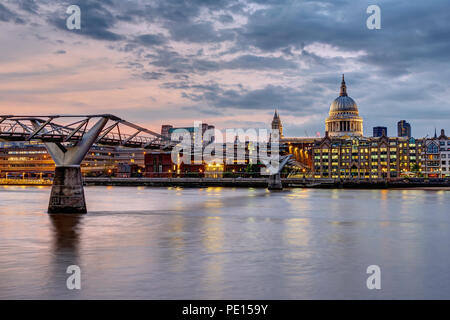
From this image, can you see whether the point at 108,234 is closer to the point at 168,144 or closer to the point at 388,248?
Answer: the point at 388,248

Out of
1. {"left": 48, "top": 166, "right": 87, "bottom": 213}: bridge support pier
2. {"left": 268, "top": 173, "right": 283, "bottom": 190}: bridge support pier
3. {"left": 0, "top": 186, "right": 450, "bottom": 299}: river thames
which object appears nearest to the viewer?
{"left": 0, "top": 186, "right": 450, "bottom": 299}: river thames

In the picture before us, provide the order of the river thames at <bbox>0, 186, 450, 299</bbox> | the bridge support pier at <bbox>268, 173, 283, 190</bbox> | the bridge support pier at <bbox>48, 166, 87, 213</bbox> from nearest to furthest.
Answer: the river thames at <bbox>0, 186, 450, 299</bbox> → the bridge support pier at <bbox>48, 166, 87, 213</bbox> → the bridge support pier at <bbox>268, 173, 283, 190</bbox>

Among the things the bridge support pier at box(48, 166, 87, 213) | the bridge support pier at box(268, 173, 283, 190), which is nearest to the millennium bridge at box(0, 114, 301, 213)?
the bridge support pier at box(48, 166, 87, 213)

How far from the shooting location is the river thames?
64.4 feet

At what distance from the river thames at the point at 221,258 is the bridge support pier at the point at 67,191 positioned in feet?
5.37

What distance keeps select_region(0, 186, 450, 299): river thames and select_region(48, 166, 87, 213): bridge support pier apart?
5.37 feet

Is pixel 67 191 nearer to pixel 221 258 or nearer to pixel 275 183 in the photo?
pixel 221 258

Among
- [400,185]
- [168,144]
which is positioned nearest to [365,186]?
[400,185]

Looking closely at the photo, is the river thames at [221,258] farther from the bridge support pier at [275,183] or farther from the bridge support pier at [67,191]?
the bridge support pier at [275,183]

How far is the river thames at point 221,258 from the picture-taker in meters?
19.6

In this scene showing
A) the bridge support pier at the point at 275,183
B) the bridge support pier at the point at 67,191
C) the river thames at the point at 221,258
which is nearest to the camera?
the river thames at the point at 221,258

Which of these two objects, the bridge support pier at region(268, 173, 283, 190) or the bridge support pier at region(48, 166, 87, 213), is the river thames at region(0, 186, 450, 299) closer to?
the bridge support pier at region(48, 166, 87, 213)

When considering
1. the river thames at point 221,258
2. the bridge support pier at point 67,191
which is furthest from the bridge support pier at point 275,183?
the bridge support pier at point 67,191

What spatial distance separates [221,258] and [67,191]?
2456cm
